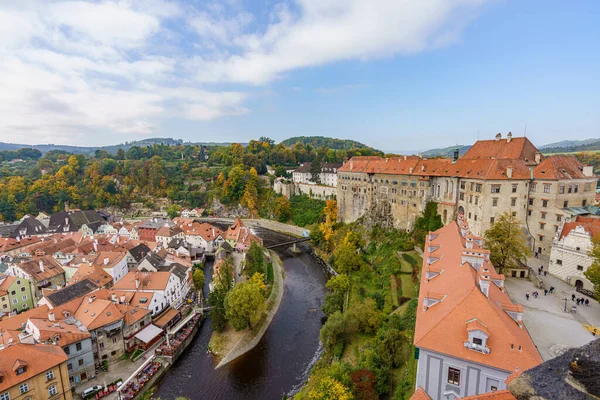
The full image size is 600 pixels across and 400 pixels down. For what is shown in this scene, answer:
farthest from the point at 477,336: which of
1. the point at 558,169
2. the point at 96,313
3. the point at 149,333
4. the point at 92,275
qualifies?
the point at 92,275

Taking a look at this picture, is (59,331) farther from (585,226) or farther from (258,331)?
(585,226)

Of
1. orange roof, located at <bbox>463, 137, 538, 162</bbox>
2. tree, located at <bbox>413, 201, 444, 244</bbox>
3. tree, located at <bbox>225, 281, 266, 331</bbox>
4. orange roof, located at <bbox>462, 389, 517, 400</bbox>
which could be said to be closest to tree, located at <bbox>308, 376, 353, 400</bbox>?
orange roof, located at <bbox>462, 389, 517, 400</bbox>

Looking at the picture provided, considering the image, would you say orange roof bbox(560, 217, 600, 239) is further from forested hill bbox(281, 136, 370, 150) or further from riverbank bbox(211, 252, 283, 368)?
forested hill bbox(281, 136, 370, 150)

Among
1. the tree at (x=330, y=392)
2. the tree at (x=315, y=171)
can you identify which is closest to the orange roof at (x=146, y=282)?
the tree at (x=330, y=392)

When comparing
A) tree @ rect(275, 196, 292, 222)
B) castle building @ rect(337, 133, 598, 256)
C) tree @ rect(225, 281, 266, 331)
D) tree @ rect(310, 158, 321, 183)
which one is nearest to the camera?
tree @ rect(225, 281, 266, 331)

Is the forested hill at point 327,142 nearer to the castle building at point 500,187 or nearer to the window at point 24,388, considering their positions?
the castle building at point 500,187
